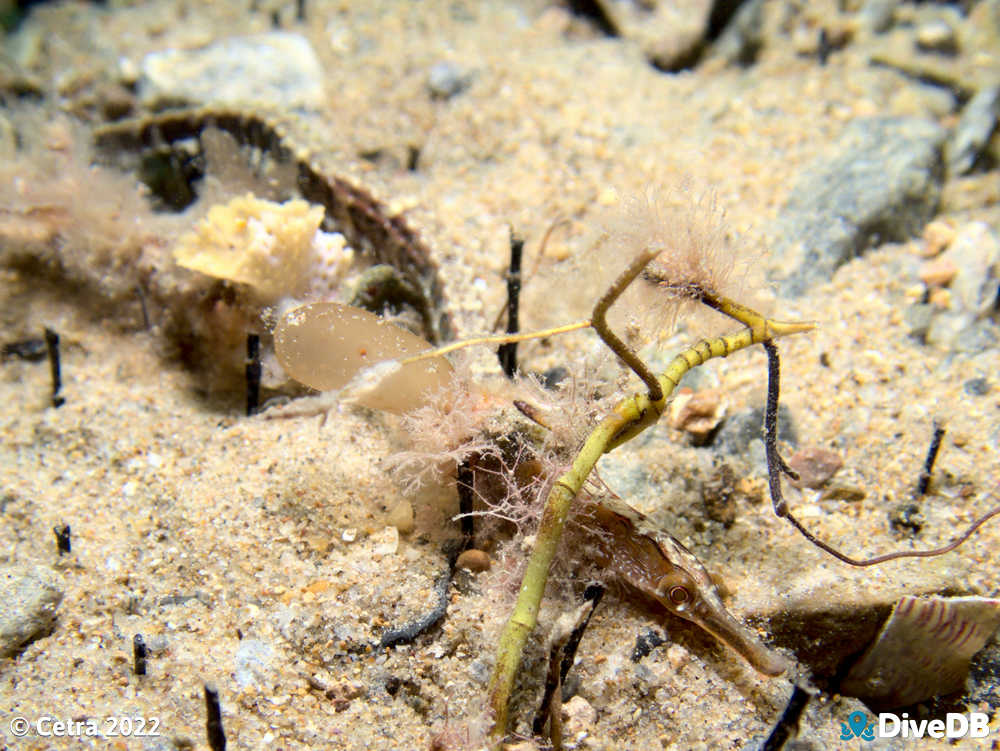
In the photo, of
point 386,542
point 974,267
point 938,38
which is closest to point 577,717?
point 386,542

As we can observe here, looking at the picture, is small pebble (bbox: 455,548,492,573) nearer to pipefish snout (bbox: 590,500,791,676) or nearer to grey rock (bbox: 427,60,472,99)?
pipefish snout (bbox: 590,500,791,676)

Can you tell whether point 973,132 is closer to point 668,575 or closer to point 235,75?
point 668,575

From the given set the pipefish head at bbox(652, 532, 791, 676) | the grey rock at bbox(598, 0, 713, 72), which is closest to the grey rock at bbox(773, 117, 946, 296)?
the grey rock at bbox(598, 0, 713, 72)

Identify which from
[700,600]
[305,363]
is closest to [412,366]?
[305,363]

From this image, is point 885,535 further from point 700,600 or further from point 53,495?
point 53,495

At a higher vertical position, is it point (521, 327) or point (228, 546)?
point (521, 327)

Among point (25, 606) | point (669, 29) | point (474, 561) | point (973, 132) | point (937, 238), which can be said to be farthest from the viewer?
point (669, 29)
